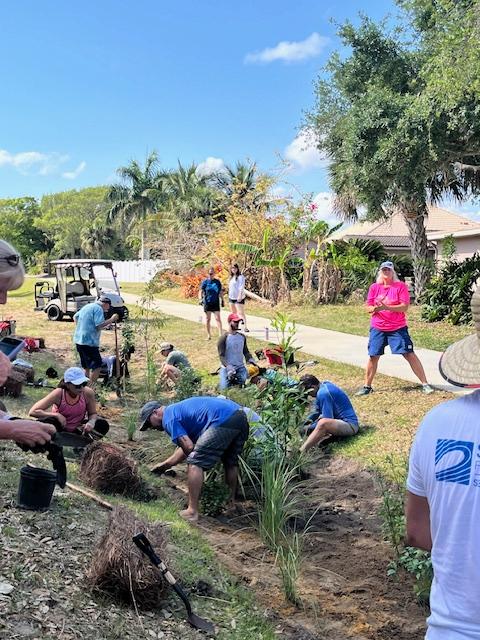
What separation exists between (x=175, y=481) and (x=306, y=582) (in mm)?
2233

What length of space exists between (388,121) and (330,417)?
8.26 m

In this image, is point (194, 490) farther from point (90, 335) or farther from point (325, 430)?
point (90, 335)

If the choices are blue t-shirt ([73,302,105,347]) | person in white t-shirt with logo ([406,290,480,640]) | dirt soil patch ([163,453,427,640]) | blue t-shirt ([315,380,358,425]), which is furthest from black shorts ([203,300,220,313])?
person in white t-shirt with logo ([406,290,480,640])

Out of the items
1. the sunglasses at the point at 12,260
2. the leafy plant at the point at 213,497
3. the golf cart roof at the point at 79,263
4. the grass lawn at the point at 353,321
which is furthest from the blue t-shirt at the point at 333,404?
the golf cart roof at the point at 79,263

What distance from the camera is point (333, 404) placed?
23.9 feet

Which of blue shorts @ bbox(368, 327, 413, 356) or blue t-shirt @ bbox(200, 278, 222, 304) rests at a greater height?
blue t-shirt @ bbox(200, 278, 222, 304)

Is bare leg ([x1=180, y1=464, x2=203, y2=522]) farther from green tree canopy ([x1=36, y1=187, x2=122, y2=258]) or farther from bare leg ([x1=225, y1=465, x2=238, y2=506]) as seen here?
green tree canopy ([x1=36, y1=187, x2=122, y2=258])

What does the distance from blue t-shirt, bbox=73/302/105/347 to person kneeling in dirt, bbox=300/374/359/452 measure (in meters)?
3.47

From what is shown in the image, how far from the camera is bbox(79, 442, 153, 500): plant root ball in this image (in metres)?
5.60

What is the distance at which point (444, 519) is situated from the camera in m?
1.75

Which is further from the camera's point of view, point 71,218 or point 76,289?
point 71,218

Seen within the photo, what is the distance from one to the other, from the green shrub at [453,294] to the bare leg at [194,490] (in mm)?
11299

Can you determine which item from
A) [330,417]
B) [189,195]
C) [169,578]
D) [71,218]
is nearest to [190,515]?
[169,578]

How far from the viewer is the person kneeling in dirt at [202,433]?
18.4 ft
